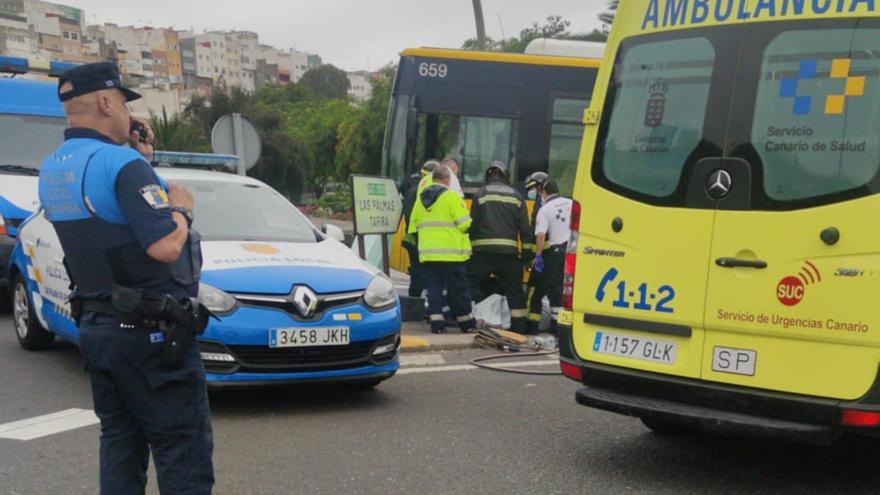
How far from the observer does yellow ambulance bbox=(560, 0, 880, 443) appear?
4.33 metres

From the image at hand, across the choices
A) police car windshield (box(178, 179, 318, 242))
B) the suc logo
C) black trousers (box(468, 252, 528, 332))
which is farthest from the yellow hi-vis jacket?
the suc logo

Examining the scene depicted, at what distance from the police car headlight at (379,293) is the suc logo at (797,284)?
2.83m

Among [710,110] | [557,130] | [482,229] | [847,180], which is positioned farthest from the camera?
[557,130]

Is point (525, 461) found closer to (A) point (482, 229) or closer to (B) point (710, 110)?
(B) point (710, 110)

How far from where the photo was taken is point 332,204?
49688 millimetres

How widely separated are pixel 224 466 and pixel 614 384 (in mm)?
2044

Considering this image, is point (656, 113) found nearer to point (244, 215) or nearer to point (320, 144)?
point (244, 215)

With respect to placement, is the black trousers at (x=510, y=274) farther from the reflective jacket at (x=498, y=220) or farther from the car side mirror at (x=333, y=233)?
the car side mirror at (x=333, y=233)

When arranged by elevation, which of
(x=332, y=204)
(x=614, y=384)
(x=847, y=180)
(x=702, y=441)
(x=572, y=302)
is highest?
(x=847, y=180)

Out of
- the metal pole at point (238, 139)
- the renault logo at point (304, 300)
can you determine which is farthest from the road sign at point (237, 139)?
the renault logo at point (304, 300)

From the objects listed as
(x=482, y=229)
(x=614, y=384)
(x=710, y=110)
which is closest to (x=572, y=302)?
(x=614, y=384)

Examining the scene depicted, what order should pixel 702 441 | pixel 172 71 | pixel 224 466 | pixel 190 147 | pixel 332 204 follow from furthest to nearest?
1. pixel 172 71
2. pixel 190 147
3. pixel 332 204
4. pixel 702 441
5. pixel 224 466

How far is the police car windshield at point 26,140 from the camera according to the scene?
37.9 ft

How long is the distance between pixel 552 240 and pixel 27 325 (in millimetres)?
4931
